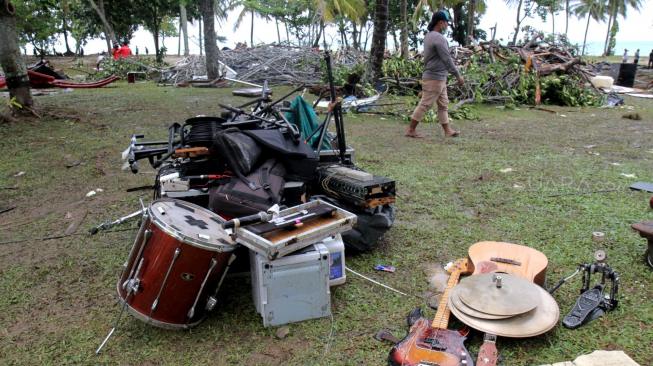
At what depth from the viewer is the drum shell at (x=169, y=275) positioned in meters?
2.59

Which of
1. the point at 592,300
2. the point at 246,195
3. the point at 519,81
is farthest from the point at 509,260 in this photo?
the point at 519,81

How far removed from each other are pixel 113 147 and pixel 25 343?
16.6 ft

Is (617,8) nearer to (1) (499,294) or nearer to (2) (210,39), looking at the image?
(2) (210,39)

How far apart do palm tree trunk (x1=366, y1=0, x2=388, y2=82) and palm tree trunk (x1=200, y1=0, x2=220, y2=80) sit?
19.0 feet

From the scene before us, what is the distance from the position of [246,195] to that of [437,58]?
5.13m

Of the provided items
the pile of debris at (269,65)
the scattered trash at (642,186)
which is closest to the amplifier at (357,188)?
the scattered trash at (642,186)

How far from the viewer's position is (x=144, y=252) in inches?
106

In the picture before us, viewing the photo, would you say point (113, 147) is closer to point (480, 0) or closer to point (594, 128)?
point (594, 128)

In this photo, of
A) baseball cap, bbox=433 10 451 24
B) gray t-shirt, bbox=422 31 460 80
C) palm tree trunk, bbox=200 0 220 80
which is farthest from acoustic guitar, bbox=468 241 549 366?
palm tree trunk, bbox=200 0 220 80

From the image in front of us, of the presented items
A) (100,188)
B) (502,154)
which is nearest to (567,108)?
(502,154)

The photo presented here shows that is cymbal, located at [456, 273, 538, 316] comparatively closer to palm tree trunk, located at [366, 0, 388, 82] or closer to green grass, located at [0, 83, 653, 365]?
green grass, located at [0, 83, 653, 365]

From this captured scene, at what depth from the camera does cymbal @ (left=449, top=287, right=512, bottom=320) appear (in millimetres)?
2553

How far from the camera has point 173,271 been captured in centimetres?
259

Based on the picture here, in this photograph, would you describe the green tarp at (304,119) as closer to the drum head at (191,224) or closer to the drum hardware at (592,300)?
the drum head at (191,224)
